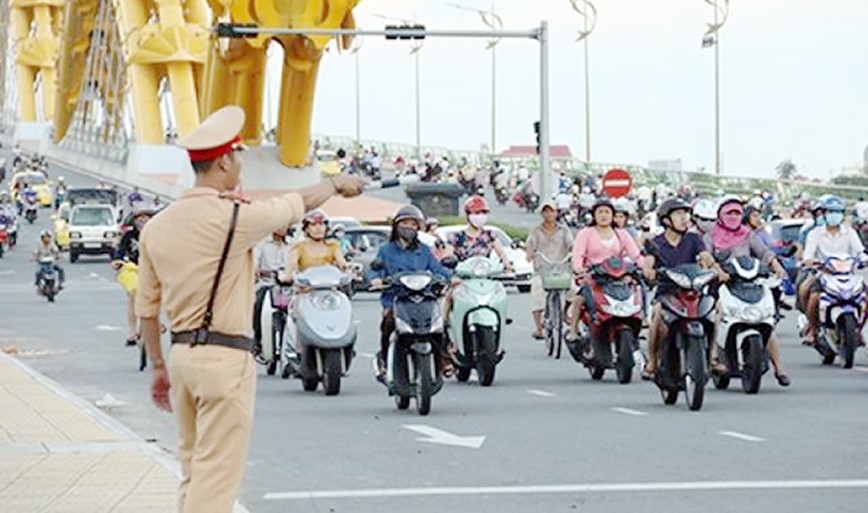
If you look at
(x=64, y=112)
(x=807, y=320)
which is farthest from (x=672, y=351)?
(x=64, y=112)

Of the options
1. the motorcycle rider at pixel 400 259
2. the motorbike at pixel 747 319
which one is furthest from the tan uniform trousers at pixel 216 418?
the motorbike at pixel 747 319

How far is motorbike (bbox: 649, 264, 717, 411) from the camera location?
1830 cm

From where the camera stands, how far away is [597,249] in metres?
21.8

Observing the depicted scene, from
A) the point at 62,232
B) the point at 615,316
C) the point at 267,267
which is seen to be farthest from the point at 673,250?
the point at 62,232

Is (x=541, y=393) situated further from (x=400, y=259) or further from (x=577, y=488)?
(x=577, y=488)

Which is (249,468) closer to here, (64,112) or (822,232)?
(822,232)

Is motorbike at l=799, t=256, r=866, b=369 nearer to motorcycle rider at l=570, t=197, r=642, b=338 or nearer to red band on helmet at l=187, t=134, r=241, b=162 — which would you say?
motorcycle rider at l=570, t=197, r=642, b=338

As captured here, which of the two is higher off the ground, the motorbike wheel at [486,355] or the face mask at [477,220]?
the face mask at [477,220]

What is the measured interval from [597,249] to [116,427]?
685 centimetres

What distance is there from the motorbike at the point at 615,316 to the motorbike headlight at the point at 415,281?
2403mm

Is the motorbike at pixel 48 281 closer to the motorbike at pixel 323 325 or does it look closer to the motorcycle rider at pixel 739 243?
the motorbike at pixel 323 325

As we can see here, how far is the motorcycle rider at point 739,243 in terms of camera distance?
2037cm

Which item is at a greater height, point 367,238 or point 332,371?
point 367,238

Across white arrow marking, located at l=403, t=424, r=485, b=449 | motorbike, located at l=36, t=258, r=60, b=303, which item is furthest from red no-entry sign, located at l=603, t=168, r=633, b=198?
white arrow marking, located at l=403, t=424, r=485, b=449
